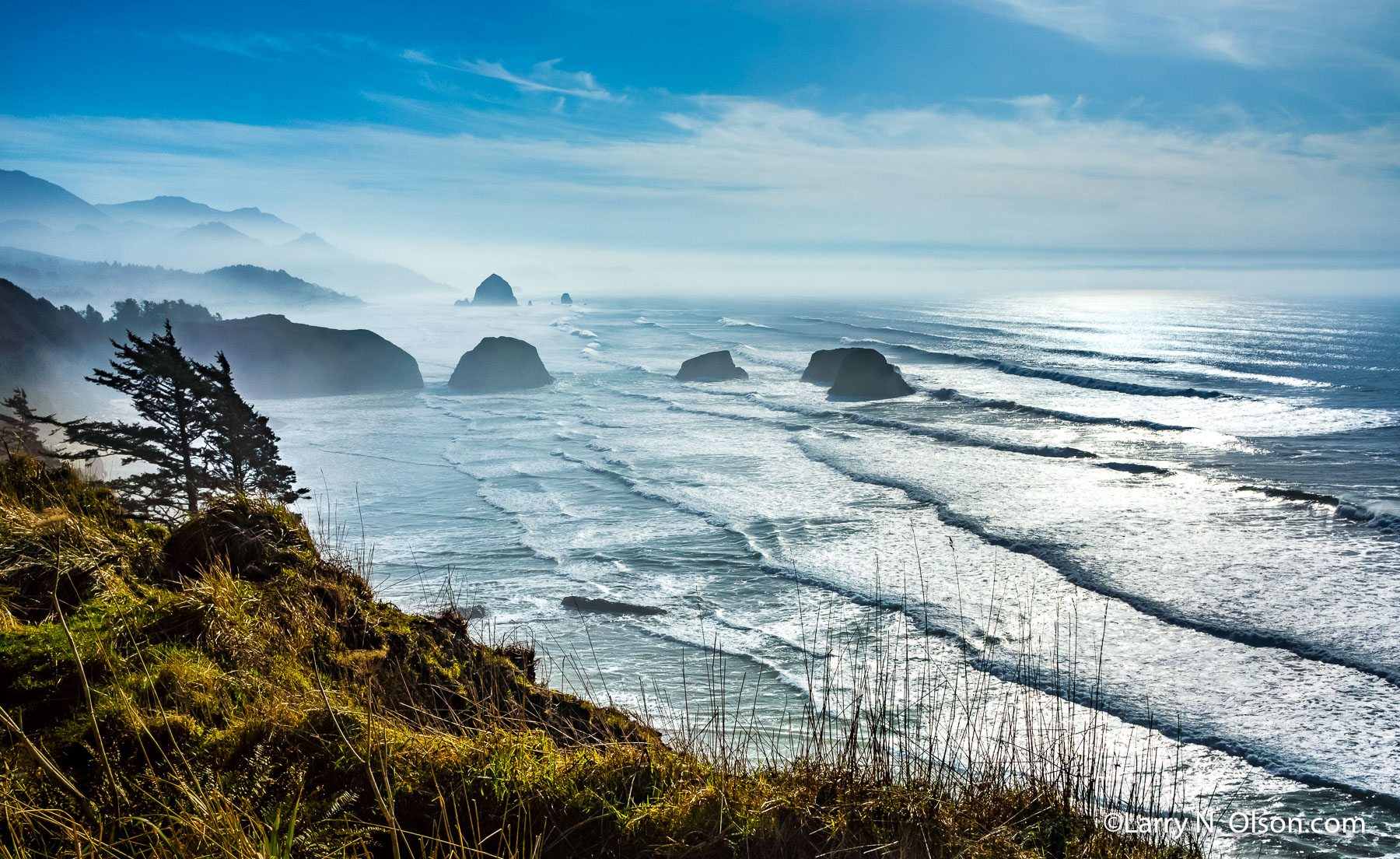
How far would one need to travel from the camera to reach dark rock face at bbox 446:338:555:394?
52250 millimetres

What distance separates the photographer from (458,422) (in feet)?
127

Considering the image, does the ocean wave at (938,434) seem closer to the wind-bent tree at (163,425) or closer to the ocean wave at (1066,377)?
the ocean wave at (1066,377)

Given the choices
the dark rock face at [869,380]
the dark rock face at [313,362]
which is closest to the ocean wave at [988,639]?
the dark rock face at [869,380]

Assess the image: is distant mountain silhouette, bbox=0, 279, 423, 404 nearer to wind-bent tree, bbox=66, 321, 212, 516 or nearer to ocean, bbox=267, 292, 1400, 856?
ocean, bbox=267, 292, 1400, 856

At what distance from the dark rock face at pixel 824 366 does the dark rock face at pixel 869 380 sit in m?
5.21

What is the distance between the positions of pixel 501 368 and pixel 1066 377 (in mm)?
38275

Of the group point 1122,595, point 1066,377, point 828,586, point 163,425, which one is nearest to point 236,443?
point 163,425

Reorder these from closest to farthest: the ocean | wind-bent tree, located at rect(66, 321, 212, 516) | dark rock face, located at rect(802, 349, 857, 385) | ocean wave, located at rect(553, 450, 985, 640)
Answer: the ocean
ocean wave, located at rect(553, 450, 985, 640)
wind-bent tree, located at rect(66, 321, 212, 516)
dark rock face, located at rect(802, 349, 857, 385)

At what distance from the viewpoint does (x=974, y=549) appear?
15.8m

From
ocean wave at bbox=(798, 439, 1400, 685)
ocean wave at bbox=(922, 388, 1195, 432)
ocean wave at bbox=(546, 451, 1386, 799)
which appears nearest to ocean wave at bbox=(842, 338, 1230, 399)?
ocean wave at bbox=(922, 388, 1195, 432)

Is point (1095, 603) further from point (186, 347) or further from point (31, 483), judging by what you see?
point (186, 347)

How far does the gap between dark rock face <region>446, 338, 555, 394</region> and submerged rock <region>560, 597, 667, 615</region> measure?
4062 cm

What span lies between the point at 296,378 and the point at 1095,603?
2258 inches

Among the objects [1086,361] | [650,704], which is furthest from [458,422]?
[1086,361]
